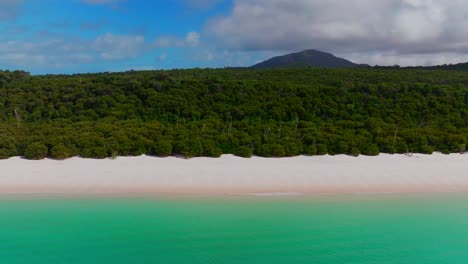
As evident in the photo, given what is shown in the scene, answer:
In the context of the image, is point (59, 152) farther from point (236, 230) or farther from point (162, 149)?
point (236, 230)

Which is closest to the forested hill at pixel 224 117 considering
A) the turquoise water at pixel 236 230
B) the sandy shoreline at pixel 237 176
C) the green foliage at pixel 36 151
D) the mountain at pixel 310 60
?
the green foliage at pixel 36 151

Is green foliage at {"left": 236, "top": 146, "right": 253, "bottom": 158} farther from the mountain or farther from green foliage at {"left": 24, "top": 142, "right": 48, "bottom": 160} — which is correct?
the mountain

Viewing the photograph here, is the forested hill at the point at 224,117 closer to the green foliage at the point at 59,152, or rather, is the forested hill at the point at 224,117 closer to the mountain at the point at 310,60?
the green foliage at the point at 59,152

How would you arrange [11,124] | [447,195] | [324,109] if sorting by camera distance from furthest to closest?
1. [324,109]
2. [11,124]
3. [447,195]

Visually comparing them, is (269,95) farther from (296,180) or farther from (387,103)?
(296,180)

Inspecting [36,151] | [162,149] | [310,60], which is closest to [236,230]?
[162,149]

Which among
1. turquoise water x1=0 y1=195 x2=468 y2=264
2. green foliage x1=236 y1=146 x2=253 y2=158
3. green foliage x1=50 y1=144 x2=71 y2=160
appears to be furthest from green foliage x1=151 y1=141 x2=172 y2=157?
turquoise water x1=0 y1=195 x2=468 y2=264

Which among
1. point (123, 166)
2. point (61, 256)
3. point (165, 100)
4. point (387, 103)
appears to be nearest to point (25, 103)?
point (165, 100)
